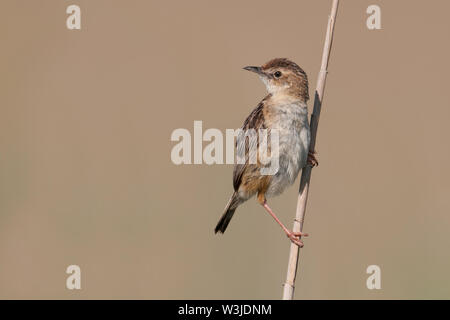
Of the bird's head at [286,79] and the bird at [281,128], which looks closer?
the bird at [281,128]

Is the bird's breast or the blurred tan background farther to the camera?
the blurred tan background

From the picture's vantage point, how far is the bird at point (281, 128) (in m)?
5.55

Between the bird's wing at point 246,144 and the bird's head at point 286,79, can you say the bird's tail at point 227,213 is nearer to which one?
the bird's wing at point 246,144

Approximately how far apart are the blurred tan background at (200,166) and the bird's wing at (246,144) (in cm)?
199

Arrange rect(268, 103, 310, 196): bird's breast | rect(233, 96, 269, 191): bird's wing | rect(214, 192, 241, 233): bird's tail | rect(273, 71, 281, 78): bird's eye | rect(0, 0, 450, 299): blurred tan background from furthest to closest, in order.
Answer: rect(0, 0, 450, 299): blurred tan background
rect(214, 192, 241, 233): bird's tail
rect(273, 71, 281, 78): bird's eye
rect(233, 96, 269, 191): bird's wing
rect(268, 103, 310, 196): bird's breast

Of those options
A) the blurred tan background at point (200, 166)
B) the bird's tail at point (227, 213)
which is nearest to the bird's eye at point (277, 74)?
the bird's tail at point (227, 213)

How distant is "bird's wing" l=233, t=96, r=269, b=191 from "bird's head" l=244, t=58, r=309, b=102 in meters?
0.17

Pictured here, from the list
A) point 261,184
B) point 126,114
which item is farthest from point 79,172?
point 261,184

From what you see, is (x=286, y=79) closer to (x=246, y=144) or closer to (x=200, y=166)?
(x=246, y=144)

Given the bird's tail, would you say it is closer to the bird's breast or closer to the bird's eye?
the bird's breast

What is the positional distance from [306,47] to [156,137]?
9.15ft

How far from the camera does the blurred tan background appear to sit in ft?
26.0

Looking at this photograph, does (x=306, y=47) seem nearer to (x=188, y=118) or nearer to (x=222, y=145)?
(x=188, y=118)

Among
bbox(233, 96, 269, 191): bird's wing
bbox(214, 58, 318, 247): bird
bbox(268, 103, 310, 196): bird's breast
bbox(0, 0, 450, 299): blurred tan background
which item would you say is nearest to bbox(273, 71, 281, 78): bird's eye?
bbox(214, 58, 318, 247): bird
